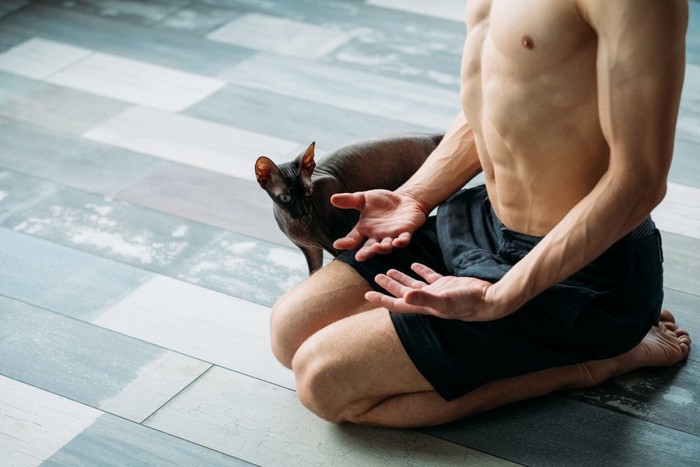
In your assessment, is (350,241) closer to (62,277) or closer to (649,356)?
(649,356)

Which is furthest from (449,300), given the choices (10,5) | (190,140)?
(10,5)

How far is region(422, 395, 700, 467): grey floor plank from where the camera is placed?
1557 mm

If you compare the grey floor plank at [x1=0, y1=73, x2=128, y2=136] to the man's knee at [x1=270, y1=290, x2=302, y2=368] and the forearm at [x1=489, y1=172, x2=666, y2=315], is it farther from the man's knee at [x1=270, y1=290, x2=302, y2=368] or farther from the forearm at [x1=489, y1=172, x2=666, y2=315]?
the forearm at [x1=489, y1=172, x2=666, y2=315]

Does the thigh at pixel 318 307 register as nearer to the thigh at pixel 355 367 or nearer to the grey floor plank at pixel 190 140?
the thigh at pixel 355 367

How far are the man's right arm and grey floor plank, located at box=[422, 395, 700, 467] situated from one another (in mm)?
329

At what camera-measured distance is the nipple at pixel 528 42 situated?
4.20ft

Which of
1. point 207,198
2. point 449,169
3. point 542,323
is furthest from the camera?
point 207,198

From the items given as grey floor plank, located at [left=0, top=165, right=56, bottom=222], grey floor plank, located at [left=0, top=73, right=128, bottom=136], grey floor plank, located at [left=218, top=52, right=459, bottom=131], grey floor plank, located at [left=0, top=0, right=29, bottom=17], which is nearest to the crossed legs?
grey floor plank, located at [left=0, top=165, right=56, bottom=222]

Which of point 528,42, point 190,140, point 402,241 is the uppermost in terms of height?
point 528,42

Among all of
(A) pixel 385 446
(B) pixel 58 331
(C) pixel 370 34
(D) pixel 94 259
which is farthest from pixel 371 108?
(A) pixel 385 446

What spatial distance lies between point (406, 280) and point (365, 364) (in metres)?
0.16

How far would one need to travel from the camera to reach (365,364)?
1.54 meters

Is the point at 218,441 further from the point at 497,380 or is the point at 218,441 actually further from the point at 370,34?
the point at 370,34

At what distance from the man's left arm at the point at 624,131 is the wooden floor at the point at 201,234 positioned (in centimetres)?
37
